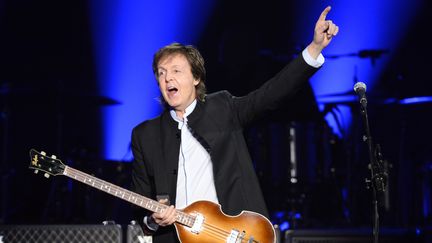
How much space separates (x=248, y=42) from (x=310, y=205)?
1.92 meters

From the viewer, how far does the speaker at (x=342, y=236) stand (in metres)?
4.50

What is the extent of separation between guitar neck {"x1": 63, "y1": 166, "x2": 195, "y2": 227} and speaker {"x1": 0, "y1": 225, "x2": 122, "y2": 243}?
1135mm

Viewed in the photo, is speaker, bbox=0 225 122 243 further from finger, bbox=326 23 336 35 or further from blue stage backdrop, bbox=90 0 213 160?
blue stage backdrop, bbox=90 0 213 160

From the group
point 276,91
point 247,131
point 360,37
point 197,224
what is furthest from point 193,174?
point 360,37

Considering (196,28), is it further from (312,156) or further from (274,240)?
(274,240)

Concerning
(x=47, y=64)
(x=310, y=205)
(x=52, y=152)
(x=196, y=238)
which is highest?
(x=47, y=64)

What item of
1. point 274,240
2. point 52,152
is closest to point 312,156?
point 52,152

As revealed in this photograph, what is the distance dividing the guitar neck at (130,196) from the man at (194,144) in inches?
1.7

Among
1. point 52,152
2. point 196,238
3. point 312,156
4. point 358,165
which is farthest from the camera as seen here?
point 52,152

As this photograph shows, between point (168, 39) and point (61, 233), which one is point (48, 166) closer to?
point (61, 233)

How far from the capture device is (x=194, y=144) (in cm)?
361

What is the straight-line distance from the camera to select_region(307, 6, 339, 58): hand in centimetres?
324

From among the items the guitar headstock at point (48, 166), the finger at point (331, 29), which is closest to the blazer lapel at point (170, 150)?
the guitar headstock at point (48, 166)

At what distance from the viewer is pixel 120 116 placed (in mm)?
8523
